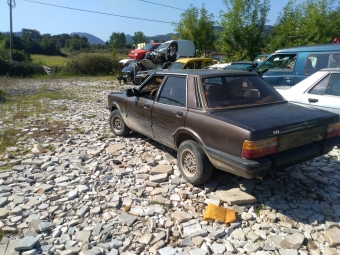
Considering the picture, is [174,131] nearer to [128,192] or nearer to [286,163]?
[128,192]

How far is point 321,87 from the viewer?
525 cm

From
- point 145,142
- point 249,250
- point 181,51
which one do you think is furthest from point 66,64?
point 249,250

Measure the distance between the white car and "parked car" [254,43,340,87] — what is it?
1.91 metres

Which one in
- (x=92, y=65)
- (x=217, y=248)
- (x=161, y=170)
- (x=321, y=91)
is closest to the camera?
(x=217, y=248)

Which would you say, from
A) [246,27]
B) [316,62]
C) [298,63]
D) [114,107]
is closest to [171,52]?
[246,27]

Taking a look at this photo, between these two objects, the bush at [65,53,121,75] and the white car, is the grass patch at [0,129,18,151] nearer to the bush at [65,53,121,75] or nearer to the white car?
the white car

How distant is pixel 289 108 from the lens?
156 inches

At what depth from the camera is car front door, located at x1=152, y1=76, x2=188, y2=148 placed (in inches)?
167

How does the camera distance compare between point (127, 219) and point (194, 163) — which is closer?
point (127, 219)

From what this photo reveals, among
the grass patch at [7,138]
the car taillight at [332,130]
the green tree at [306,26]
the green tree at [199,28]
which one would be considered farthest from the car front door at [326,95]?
the green tree at [199,28]

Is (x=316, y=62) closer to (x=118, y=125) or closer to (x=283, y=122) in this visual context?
(x=283, y=122)

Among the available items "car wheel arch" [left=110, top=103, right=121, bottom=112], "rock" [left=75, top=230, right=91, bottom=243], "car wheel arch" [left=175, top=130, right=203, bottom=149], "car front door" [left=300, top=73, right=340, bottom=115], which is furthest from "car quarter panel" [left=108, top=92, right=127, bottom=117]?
"car front door" [left=300, top=73, right=340, bottom=115]

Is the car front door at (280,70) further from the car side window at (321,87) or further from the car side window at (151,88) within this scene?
the car side window at (151,88)

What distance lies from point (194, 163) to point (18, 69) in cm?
2530
